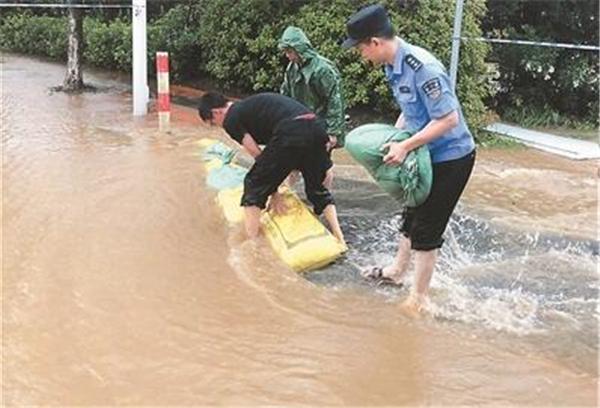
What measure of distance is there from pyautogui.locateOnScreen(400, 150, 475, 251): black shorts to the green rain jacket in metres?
2.00

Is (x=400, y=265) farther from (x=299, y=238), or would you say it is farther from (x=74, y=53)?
(x=74, y=53)

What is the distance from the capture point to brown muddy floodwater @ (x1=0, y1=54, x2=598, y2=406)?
3.51 m

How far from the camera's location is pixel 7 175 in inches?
285

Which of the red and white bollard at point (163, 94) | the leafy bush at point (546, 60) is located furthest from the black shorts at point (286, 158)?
the leafy bush at point (546, 60)

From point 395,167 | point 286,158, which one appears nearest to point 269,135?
point 286,158

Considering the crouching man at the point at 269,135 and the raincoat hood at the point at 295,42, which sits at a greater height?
the raincoat hood at the point at 295,42

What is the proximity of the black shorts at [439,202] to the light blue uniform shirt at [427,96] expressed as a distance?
0.17 ft

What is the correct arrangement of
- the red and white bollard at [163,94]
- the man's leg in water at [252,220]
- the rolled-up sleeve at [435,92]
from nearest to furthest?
1. the rolled-up sleeve at [435,92]
2. the man's leg in water at [252,220]
3. the red and white bollard at [163,94]

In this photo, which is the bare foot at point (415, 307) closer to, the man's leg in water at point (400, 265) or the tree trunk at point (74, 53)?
the man's leg in water at point (400, 265)

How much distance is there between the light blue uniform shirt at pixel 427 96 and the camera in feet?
12.6

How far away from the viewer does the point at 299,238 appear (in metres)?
5.16

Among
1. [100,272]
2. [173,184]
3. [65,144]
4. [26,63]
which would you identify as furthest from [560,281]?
[26,63]

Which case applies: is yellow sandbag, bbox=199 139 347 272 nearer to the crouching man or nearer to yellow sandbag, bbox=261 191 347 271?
yellow sandbag, bbox=261 191 347 271

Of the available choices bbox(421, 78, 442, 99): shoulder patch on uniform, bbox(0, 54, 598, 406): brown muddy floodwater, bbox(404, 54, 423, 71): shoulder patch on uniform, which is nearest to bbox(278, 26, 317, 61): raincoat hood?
bbox(0, 54, 598, 406): brown muddy floodwater
